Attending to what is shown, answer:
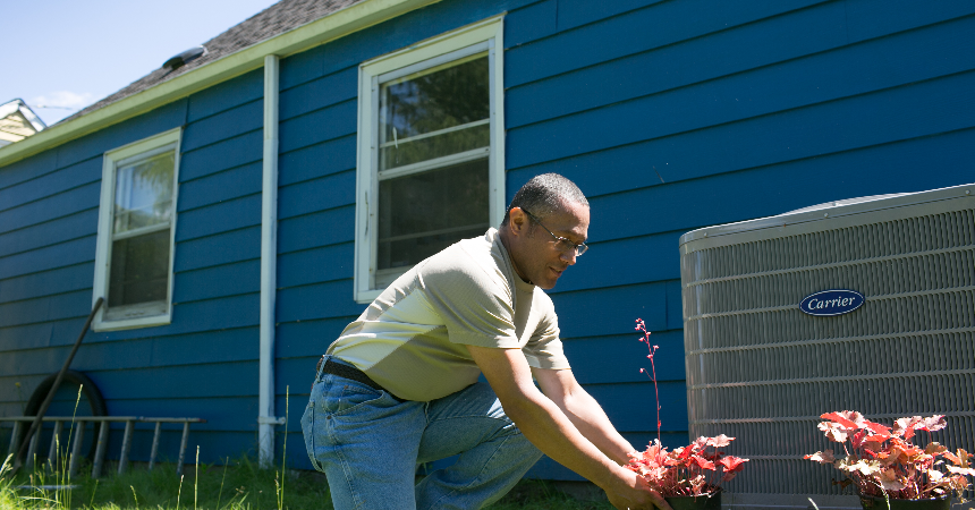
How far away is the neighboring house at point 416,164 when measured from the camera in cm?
273

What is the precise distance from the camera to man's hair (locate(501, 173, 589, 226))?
188cm

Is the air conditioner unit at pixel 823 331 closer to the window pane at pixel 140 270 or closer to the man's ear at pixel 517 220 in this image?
the man's ear at pixel 517 220

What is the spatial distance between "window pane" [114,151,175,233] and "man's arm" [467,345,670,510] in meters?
4.13

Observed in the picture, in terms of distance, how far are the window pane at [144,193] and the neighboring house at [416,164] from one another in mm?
20

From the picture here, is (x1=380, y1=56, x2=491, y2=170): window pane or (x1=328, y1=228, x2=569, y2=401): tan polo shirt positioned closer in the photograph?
(x1=328, y1=228, x2=569, y2=401): tan polo shirt

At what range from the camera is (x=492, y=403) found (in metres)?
2.14

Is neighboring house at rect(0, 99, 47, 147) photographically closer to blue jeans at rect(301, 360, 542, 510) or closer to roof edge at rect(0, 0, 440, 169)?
roof edge at rect(0, 0, 440, 169)

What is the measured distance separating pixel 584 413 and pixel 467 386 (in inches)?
13.6

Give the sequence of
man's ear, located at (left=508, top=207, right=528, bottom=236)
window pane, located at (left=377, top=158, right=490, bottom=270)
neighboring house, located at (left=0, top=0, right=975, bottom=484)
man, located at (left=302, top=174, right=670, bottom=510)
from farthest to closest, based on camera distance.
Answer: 1. window pane, located at (left=377, top=158, right=490, bottom=270)
2. neighboring house, located at (left=0, top=0, right=975, bottom=484)
3. man's ear, located at (left=508, top=207, right=528, bottom=236)
4. man, located at (left=302, top=174, right=670, bottom=510)

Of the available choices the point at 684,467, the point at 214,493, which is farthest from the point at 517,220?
the point at 214,493

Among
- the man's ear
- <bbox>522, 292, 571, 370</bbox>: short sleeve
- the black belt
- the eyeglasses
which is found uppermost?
the man's ear

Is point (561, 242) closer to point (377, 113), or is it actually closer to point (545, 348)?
point (545, 348)

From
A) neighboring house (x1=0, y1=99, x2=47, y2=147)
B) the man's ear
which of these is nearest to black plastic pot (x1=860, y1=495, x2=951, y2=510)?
the man's ear

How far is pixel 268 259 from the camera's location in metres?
4.40
